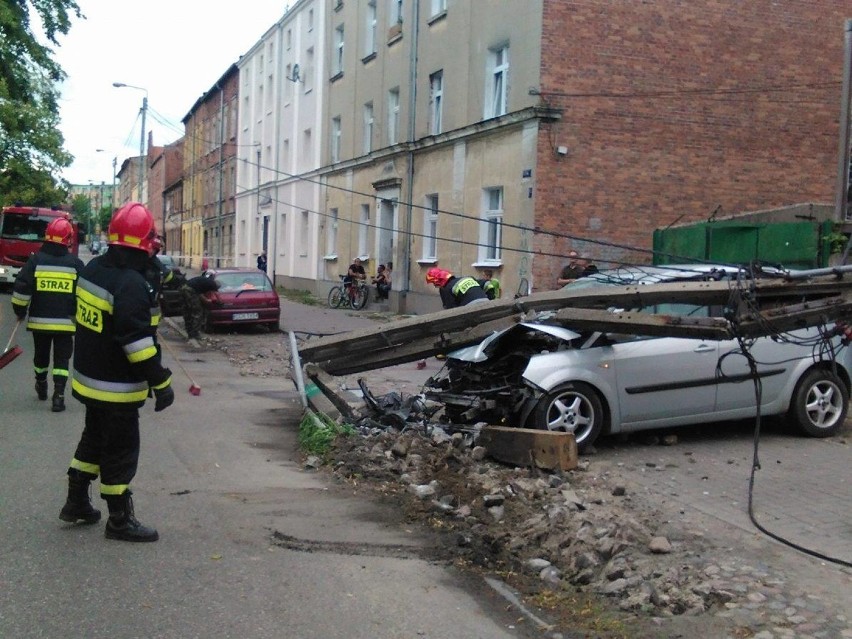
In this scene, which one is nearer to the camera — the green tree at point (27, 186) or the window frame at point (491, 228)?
the window frame at point (491, 228)

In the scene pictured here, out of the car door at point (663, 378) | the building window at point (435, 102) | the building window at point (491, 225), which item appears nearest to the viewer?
the car door at point (663, 378)

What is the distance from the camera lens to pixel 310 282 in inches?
1406

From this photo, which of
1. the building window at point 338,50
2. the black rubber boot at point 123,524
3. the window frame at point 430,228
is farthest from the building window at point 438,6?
the black rubber boot at point 123,524

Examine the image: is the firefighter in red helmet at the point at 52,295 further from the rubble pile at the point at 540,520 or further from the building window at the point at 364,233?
the building window at the point at 364,233

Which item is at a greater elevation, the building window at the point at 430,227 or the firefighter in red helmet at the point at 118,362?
the building window at the point at 430,227

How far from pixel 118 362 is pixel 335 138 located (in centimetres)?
2922

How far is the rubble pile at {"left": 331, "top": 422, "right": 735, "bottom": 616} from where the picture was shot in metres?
4.93

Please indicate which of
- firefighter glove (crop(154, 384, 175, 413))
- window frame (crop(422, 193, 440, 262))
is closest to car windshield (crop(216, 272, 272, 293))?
window frame (crop(422, 193, 440, 262))

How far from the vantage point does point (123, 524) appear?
210 inches

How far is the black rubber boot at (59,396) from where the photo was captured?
31.5 ft

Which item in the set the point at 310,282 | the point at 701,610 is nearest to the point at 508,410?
the point at 701,610

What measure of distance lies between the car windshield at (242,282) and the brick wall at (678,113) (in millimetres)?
6361

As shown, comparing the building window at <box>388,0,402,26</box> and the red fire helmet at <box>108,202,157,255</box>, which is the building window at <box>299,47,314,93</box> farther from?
the red fire helmet at <box>108,202,157,255</box>

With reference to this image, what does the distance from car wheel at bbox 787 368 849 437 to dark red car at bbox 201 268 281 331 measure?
13.6m
